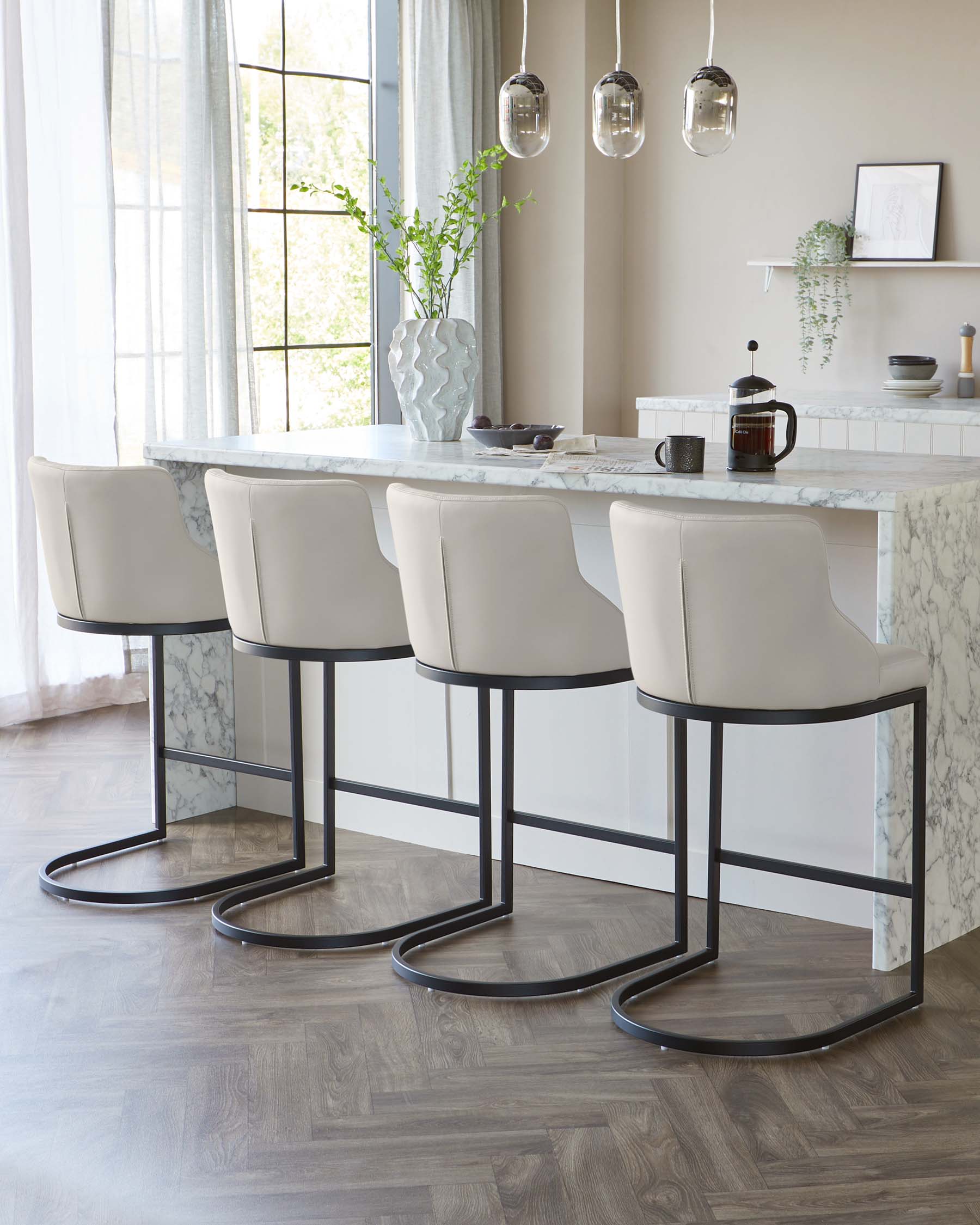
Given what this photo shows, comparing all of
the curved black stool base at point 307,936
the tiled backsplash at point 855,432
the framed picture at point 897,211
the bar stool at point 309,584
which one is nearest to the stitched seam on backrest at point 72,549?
the bar stool at point 309,584

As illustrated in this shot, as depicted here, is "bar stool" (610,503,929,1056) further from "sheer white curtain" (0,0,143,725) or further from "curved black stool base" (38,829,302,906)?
"sheer white curtain" (0,0,143,725)

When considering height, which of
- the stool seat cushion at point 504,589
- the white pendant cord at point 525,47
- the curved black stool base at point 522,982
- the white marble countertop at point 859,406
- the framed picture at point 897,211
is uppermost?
the white pendant cord at point 525,47

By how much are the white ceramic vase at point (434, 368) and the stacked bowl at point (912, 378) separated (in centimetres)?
270

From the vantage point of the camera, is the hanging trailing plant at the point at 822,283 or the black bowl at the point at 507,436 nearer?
the black bowl at the point at 507,436

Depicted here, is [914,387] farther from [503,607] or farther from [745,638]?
[745,638]

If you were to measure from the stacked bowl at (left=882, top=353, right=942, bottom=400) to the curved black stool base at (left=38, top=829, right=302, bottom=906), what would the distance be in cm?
355

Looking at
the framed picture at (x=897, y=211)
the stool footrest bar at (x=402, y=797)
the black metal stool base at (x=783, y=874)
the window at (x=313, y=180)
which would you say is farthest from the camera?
the window at (x=313, y=180)

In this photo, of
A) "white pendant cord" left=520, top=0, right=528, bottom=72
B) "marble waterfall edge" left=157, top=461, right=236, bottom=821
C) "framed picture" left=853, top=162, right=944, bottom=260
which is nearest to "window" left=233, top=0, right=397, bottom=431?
"white pendant cord" left=520, top=0, right=528, bottom=72

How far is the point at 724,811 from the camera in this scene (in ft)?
11.3

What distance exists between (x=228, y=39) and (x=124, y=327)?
46.4 inches

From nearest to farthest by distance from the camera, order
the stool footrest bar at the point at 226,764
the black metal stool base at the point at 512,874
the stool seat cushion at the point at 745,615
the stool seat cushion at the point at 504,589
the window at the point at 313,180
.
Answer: the stool seat cushion at the point at 745,615
the stool seat cushion at the point at 504,589
the black metal stool base at the point at 512,874
the stool footrest bar at the point at 226,764
the window at the point at 313,180

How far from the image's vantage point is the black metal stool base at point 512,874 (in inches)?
117

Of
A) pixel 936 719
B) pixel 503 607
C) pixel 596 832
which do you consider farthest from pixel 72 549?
pixel 936 719

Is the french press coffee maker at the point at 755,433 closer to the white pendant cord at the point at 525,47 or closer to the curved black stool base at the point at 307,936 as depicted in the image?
the white pendant cord at the point at 525,47
